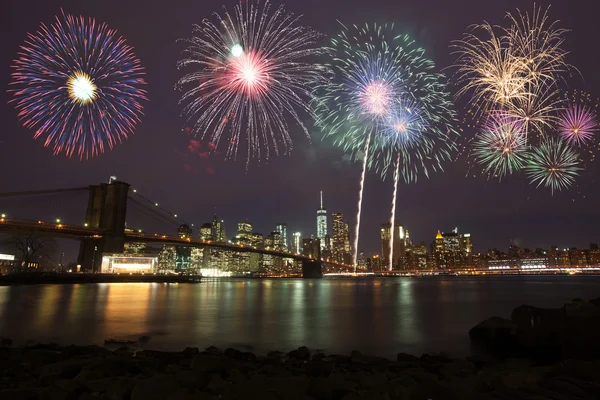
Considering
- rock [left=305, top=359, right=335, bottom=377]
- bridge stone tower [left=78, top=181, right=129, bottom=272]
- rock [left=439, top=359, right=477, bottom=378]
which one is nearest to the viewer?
rock [left=439, top=359, right=477, bottom=378]

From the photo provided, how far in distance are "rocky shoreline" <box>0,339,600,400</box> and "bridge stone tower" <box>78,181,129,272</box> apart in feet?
269

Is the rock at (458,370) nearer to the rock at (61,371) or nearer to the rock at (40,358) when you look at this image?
the rock at (61,371)

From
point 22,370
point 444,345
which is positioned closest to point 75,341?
point 22,370

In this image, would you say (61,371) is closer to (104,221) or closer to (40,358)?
(40,358)

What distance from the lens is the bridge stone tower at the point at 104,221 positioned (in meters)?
83.9

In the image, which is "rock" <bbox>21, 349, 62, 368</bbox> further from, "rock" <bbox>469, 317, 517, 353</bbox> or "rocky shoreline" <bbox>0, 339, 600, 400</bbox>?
"rock" <bbox>469, 317, 517, 353</bbox>

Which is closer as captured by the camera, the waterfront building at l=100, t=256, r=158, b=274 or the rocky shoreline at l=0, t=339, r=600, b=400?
the rocky shoreline at l=0, t=339, r=600, b=400

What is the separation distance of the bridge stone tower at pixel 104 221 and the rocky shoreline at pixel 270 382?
8214cm

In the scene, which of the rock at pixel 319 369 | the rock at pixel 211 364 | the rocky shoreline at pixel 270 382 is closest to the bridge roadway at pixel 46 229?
the rocky shoreline at pixel 270 382

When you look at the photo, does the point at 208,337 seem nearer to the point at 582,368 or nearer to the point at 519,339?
the point at 519,339

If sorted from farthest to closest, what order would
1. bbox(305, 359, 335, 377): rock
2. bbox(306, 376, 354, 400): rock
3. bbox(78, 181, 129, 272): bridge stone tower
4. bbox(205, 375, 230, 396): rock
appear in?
bbox(78, 181, 129, 272): bridge stone tower, bbox(305, 359, 335, 377): rock, bbox(205, 375, 230, 396): rock, bbox(306, 376, 354, 400): rock

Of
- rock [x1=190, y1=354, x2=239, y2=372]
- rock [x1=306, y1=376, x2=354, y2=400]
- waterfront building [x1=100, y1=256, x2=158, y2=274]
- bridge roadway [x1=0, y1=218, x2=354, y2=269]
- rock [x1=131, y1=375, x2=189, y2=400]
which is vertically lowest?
rock [x1=190, y1=354, x2=239, y2=372]

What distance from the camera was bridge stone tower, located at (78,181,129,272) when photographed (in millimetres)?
83875

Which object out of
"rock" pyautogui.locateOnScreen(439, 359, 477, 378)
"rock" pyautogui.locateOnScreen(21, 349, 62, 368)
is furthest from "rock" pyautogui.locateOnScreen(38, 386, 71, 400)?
"rock" pyautogui.locateOnScreen(439, 359, 477, 378)
